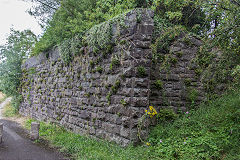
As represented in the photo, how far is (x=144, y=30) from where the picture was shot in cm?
454

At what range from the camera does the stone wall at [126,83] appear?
4.45 m

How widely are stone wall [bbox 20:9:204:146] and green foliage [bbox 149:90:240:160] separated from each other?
510 millimetres

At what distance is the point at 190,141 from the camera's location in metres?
3.74

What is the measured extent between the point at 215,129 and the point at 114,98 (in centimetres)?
236

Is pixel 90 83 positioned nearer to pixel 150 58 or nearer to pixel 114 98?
pixel 114 98

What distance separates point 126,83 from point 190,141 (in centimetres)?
184

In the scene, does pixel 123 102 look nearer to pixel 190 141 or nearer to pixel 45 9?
pixel 190 141

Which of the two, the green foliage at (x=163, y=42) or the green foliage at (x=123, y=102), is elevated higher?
the green foliage at (x=163, y=42)

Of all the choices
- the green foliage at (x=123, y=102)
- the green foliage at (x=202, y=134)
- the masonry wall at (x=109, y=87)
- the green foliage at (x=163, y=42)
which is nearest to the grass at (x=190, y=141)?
the green foliage at (x=202, y=134)

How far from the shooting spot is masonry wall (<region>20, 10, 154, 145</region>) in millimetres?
4430

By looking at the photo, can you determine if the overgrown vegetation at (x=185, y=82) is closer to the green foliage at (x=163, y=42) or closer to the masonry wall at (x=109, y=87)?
the green foliage at (x=163, y=42)

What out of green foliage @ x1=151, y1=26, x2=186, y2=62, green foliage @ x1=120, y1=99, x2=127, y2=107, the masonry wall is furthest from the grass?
green foliage @ x1=151, y1=26, x2=186, y2=62

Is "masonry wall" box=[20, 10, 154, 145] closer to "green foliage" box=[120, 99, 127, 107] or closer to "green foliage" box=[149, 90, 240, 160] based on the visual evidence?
"green foliage" box=[120, 99, 127, 107]

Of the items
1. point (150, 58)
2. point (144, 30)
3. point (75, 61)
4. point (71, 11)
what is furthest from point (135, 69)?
point (71, 11)
